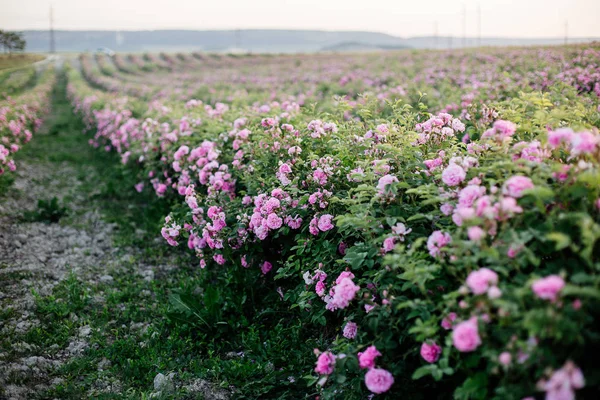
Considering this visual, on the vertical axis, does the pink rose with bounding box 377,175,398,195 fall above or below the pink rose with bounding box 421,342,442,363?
above

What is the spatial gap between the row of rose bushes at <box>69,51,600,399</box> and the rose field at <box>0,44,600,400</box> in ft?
0.04

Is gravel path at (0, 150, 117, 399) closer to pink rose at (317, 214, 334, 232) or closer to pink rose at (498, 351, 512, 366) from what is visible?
pink rose at (317, 214, 334, 232)

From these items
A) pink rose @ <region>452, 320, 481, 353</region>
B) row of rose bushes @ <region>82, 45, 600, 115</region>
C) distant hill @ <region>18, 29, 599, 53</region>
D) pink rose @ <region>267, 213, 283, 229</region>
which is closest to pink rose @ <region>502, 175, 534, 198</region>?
pink rose @ <region>452, 320, 481, 353</region>

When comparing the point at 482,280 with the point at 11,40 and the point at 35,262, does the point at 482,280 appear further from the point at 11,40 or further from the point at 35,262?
the point at 11,40

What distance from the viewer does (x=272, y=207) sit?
3.64 metres

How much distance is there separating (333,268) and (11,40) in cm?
1101

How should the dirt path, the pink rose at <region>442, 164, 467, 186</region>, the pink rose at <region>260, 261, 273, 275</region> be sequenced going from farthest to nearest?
the pink rose at <region>260, 261, 273, 275</region>, the dirt path, the pink rose at <region>442, 164, 467, 186</region>

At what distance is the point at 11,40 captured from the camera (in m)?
10.9

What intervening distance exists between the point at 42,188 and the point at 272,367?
689 cm

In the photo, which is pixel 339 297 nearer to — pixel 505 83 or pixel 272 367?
pixel 272 367

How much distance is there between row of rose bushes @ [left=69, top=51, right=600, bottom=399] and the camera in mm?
1827

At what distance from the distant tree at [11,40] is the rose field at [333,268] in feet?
17.1

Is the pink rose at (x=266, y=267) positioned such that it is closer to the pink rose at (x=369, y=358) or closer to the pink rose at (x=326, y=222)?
the pink rose at (x=326, y=222)

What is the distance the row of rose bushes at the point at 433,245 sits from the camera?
5.99 ft
